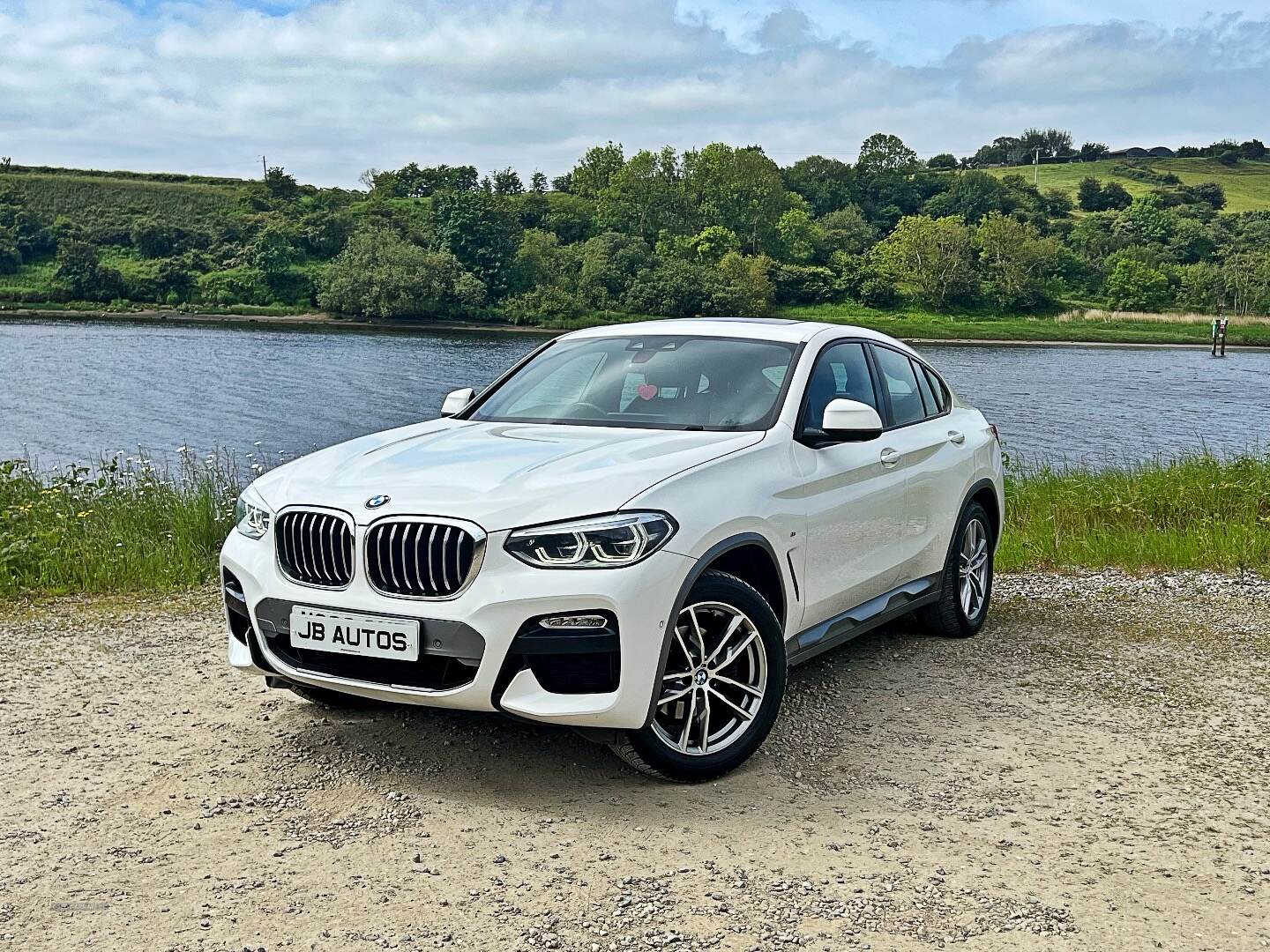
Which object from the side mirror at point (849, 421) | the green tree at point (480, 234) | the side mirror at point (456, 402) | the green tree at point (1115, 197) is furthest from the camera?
the green tree at point (1115, 197)

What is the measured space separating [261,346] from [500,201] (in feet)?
178

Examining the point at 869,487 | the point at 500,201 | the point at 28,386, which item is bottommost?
the point at 28,386

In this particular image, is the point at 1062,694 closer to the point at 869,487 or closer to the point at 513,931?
the point at 869,487

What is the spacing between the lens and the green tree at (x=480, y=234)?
341 ft

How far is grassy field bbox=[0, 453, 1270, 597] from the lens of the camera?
349 inches

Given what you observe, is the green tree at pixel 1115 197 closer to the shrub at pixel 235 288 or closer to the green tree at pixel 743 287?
the green tree at pixel 743 287

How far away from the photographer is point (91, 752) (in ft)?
16.6

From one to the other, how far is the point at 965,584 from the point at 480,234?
10388 cm

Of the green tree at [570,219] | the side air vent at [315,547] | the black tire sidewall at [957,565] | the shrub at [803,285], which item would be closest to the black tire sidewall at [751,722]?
the side air vent at [315,547]

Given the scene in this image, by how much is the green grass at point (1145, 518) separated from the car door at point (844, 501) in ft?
14.8

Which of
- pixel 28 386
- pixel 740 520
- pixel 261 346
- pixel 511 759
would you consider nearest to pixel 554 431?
pixel 740 520

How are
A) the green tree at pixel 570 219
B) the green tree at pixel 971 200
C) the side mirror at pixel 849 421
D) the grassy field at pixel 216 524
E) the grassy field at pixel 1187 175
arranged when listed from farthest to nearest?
the grassy field at pixel 1187 175
the green tree at pixel 971 200
the green tree at pixel 570 219
the grassy field at pixel 216 524
the side mirror at pixel 849 421

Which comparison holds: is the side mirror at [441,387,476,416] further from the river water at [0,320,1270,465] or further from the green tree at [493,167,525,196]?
the green tree at [493,167,525,196]

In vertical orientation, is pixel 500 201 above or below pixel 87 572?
above
